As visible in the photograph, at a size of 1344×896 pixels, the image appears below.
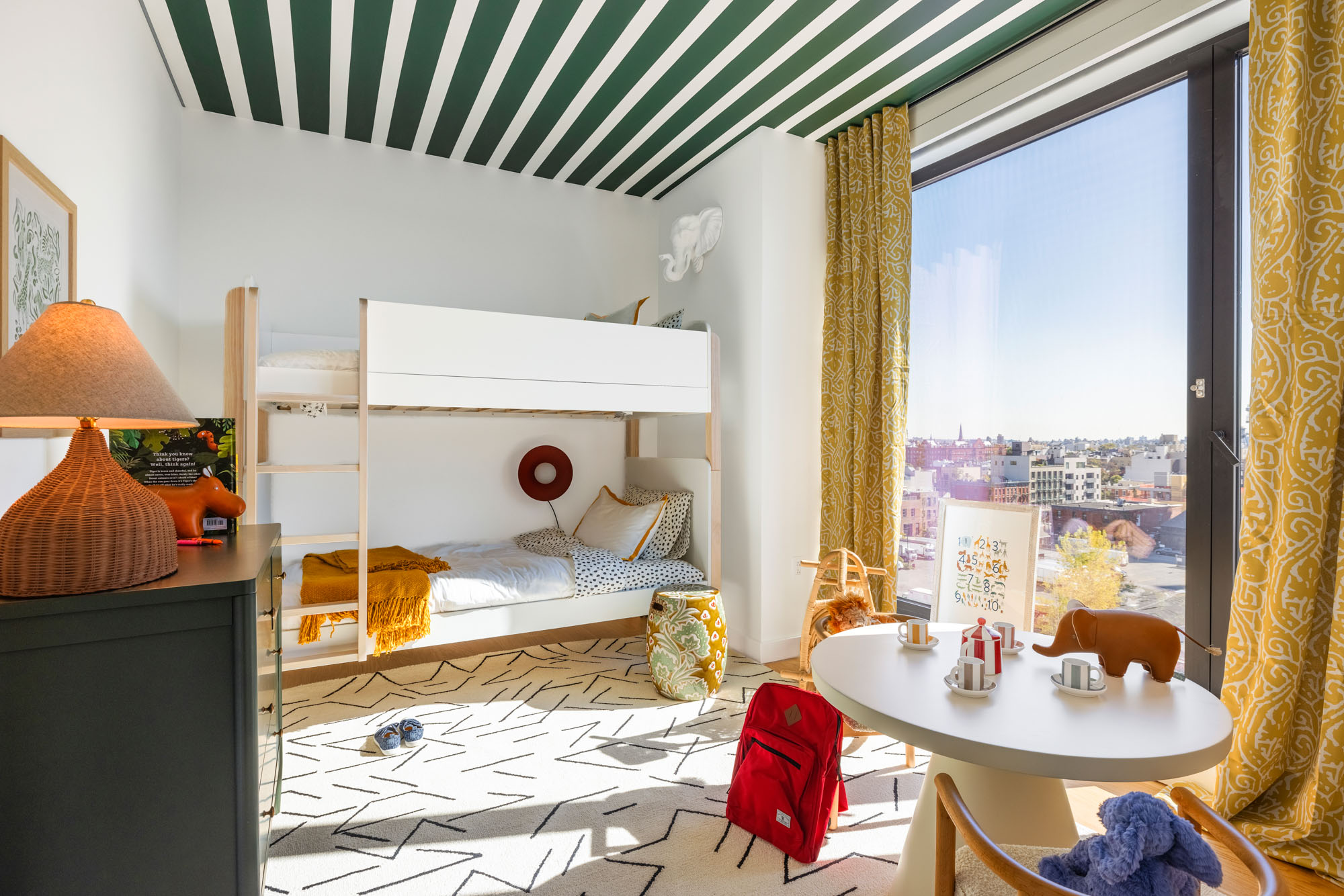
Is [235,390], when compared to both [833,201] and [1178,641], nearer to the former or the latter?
[833,201]

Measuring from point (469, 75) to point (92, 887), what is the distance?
3.01 meters

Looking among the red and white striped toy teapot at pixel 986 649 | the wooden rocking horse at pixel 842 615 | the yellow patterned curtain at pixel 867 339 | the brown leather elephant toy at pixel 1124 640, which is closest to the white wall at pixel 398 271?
the yellow patterned curtain at pixel 867 339

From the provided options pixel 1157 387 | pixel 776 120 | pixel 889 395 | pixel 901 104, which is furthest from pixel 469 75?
pixel 1157 387

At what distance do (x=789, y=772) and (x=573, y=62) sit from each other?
280cm

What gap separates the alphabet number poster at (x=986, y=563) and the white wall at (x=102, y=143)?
2.68 meters

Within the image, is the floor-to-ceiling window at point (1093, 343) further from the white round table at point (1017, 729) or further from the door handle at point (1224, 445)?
the white round table at point (1017, 729)

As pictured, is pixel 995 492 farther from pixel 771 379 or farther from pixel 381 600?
pixel 381 600

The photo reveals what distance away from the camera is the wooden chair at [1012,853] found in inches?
32.1

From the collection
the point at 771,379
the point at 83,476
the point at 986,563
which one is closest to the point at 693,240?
the point at 771,379

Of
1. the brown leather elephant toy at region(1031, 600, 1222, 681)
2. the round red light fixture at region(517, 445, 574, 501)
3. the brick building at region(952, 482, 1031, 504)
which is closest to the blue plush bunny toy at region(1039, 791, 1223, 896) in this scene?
the brown leather elephant toy at region(1031, 600, 1222, 681)

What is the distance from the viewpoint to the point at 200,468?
1.96 metres

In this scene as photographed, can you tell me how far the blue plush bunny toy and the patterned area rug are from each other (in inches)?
38.1

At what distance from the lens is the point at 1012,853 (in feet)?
3.58

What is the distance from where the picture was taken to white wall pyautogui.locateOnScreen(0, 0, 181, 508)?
1.49 meters
